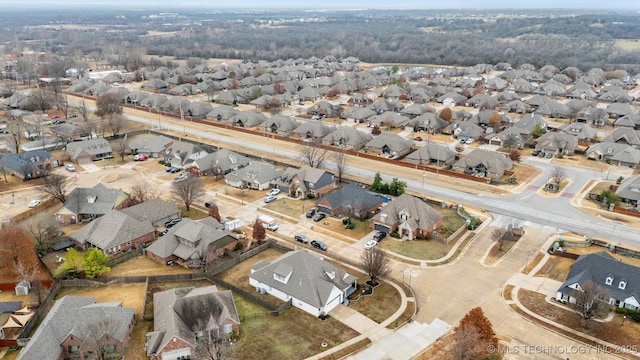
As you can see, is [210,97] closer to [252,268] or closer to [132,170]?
[132,170]

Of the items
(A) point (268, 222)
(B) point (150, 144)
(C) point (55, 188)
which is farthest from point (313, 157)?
(C) point (55, 188)

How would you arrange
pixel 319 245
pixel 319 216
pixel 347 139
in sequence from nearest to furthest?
pixel 319 245 → pixel 319 216 → pixel 347 139

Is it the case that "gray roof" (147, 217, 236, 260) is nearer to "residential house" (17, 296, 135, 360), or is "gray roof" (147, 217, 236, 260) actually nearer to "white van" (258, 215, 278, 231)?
"white van" (258, 215, 278, 231)

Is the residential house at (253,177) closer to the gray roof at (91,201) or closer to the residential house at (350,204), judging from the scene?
the residential house at (350,204)

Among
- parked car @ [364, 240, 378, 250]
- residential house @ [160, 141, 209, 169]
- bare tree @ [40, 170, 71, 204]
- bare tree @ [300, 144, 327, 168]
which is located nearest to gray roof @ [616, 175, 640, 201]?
parked car @ [364, 240, 378, 250]

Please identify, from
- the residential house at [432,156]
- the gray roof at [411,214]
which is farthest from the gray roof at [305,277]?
the residential house at [432,156]

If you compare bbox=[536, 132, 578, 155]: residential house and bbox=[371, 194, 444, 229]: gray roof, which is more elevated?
bbox=[371, 194, 444, 229]: gray roof

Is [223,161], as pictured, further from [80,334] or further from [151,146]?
[80,334]
